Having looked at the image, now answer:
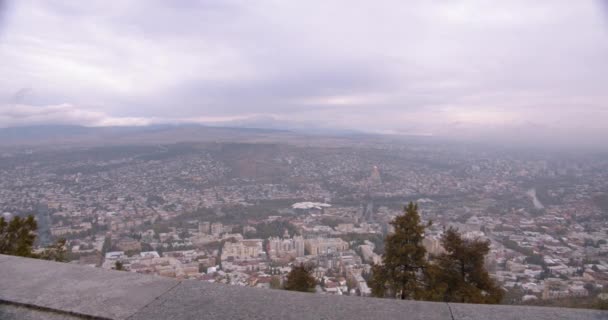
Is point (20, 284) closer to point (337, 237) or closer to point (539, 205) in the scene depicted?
point (337, 237)

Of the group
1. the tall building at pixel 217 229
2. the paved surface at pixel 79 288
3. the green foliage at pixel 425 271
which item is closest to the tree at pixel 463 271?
the green foliage at pixel 425 271

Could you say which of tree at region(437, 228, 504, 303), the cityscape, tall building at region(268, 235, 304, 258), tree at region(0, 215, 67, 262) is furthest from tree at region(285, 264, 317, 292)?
tall building at region(268, 235, 304, 258)

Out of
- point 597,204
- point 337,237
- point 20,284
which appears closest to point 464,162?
point 597,204

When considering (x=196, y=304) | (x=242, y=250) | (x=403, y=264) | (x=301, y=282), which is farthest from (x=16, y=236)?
(x=242, y=250)

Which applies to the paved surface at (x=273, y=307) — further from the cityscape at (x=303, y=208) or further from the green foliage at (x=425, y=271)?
the green foliage at (x=425, y=271)

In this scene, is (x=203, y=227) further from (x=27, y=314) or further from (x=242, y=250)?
(x=27, y=314)

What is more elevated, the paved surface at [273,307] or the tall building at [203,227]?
the paved surface at [273,307]
